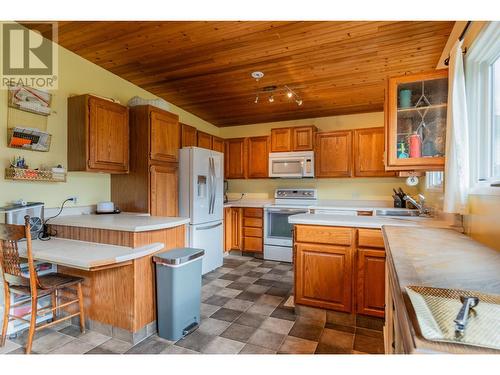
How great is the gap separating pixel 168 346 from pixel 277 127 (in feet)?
13.1

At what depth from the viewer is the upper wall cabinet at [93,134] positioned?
253 centimetres

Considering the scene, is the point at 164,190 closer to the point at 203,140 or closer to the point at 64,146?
the point at 64,146

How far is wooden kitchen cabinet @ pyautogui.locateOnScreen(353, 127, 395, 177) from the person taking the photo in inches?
161

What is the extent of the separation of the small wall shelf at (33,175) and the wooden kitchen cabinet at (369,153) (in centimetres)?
396

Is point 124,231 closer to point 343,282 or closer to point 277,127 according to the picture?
point 343,282

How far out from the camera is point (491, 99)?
161 centimetres

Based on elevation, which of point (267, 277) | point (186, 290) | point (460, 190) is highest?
point (460, 190)

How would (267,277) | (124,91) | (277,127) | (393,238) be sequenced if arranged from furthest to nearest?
(277,127) → (267,277) → (124,91) → (393,238)

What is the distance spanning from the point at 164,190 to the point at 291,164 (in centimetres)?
222

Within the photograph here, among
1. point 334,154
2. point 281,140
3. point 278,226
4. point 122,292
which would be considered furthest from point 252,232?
point 122,292

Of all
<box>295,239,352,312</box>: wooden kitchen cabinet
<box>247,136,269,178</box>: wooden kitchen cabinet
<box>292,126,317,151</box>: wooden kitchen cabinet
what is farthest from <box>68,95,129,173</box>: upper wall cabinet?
<box>292,126,317,151</box>: wooden kitchen cabinet

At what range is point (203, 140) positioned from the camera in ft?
14.5

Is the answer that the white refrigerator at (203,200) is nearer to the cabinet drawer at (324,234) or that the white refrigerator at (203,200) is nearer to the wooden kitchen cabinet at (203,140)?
the wooden kitchen cabinet at (203,140)
